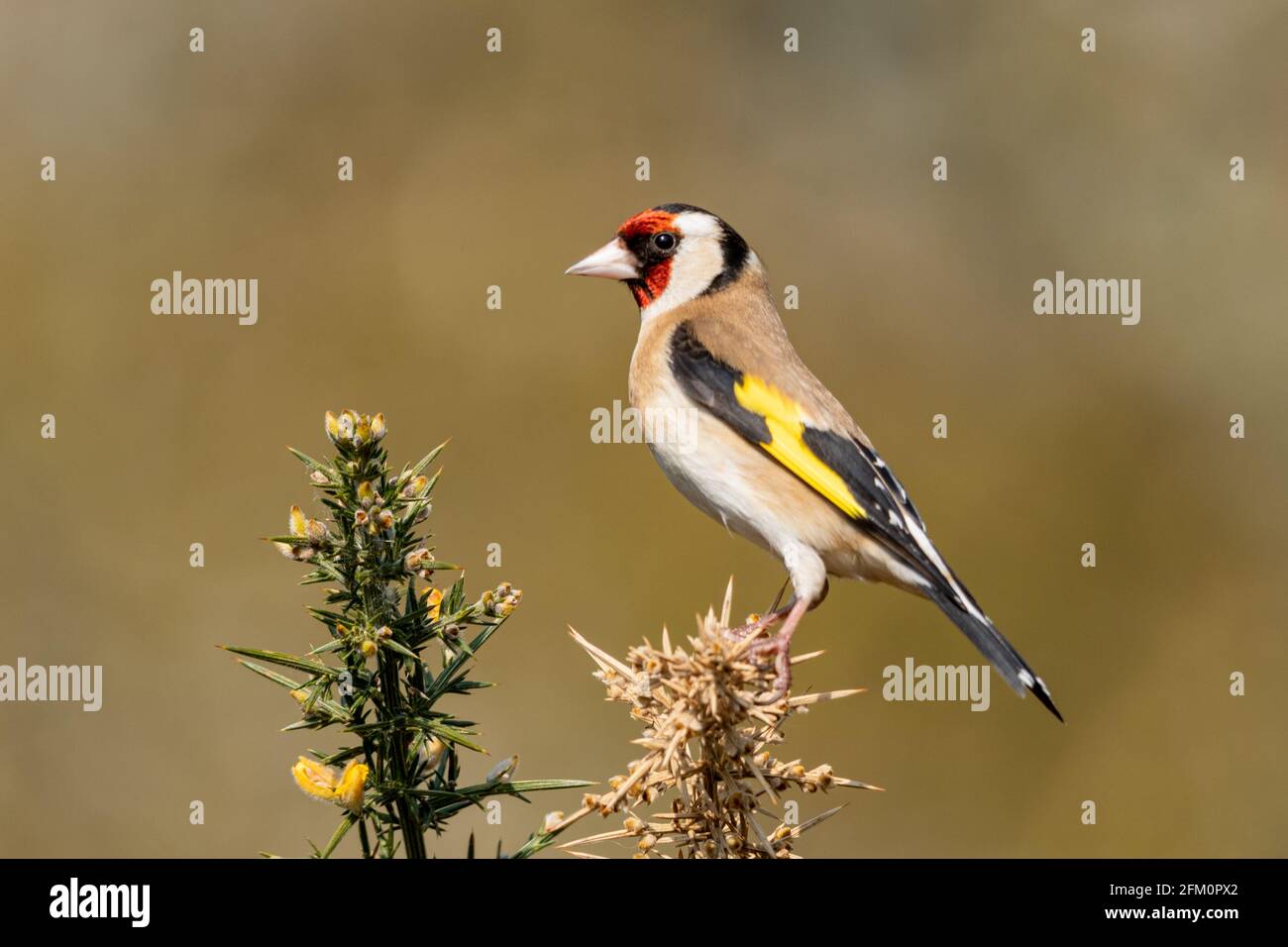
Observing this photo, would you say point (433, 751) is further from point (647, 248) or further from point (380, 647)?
point (647, 248)

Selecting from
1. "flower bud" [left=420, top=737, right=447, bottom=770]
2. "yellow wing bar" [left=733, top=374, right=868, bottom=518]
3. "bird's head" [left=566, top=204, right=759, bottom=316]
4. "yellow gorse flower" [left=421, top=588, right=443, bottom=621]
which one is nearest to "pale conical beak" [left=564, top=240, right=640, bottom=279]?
"bird's head" [left=566, top=204, right=759, bottom=316]

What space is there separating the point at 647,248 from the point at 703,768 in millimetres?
2303

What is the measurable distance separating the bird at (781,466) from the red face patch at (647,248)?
162 mm

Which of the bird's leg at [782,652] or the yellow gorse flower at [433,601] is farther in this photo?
the bird's leg at [782,652]

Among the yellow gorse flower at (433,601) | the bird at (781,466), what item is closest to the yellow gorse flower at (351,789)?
the yellow gorse flower at (433,601)

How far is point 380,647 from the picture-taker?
1690mm

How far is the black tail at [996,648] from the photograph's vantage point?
8.97ft

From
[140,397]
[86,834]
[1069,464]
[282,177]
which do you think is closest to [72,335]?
[140,397]

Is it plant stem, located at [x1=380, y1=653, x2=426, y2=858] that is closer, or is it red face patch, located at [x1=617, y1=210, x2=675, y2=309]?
plant stem, located at [x1=380, y1=653, x2=426, y2=858]

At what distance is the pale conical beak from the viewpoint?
3.79 metres

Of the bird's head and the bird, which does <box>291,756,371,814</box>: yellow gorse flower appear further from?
the bird's head

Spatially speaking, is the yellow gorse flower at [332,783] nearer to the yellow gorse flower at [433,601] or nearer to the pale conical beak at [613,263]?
the yellow gorse flower at [433,601]

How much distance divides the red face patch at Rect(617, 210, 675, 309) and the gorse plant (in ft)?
7.13

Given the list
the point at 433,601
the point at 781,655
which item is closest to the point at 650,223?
the point at 781,655
